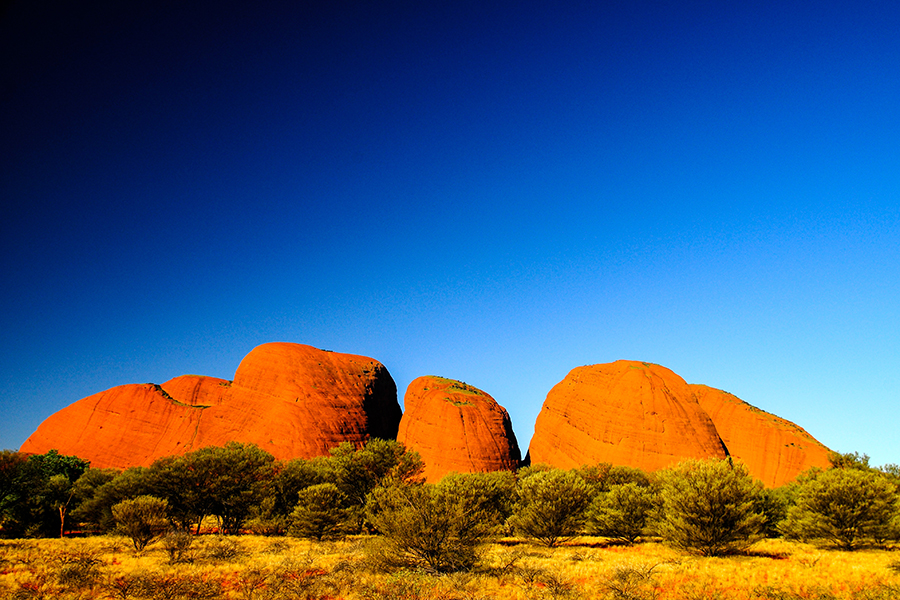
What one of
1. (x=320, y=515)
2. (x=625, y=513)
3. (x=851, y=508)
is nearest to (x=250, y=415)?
(x=320, y=515)

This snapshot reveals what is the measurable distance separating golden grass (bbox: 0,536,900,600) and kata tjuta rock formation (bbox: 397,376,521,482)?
31.9 meters

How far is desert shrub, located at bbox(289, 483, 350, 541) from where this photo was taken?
2708cm

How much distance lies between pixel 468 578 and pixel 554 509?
1354 centimetres

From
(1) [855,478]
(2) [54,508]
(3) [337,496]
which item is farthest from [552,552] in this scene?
(2) [54,508]

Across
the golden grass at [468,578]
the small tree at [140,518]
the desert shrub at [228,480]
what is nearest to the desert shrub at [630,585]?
the golden grass at [468,578]

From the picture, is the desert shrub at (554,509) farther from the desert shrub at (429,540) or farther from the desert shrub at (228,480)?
the desert shrub at (228,480)

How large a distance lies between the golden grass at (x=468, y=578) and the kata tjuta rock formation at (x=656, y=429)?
28078 millimetres

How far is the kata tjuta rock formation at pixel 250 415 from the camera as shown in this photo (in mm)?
54500

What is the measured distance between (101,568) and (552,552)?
1959 cm

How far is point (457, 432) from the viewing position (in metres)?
52.2

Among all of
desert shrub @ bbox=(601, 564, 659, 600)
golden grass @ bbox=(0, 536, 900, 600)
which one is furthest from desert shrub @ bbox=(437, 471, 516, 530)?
desert shrub @ bbox=(601, 564, 659, 600)

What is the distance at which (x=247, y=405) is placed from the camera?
57.4 metres

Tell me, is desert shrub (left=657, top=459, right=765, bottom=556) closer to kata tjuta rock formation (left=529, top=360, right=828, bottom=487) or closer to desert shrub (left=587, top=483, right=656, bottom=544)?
desert shrub (left=587, top=483, right=656, bottom=544)

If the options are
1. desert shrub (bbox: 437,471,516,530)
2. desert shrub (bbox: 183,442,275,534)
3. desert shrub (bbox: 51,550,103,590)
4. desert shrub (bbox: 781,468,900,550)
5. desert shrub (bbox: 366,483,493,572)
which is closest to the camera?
desert shrub (bbox: 51,550,103,590)
